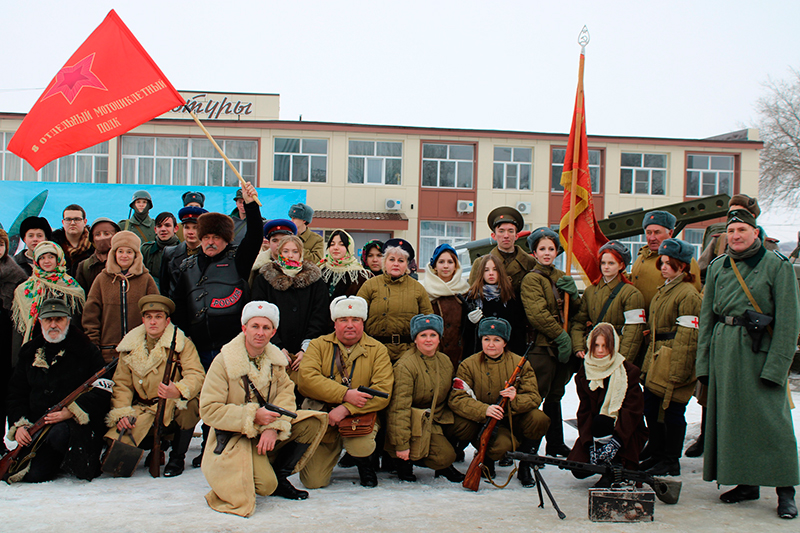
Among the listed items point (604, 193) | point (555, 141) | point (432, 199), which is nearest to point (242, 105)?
point (432, 199)

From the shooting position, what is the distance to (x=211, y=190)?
15.1 meters

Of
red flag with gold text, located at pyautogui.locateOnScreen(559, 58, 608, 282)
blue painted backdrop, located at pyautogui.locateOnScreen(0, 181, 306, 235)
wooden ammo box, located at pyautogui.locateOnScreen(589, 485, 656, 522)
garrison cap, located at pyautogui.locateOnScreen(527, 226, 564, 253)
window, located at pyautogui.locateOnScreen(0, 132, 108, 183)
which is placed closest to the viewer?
wooden ammo box, located at pyautogui.locateOnScreen(589, 485, 656, 522)

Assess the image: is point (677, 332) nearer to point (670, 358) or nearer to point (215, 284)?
point (670, 358)

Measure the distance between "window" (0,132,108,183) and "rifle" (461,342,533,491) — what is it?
84.1ft

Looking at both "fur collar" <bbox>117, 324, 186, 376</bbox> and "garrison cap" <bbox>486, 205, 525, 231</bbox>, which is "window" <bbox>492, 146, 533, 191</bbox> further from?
"fur collar" <bbox>117, 324, 186, 376</bbox>

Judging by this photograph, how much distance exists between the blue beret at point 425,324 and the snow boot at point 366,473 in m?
1.02

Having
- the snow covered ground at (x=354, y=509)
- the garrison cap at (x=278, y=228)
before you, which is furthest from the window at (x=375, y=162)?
the snow covered ground at (x=354, y=509)

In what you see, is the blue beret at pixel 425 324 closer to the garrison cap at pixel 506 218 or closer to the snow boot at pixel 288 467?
the snow boot at pixel 288 467

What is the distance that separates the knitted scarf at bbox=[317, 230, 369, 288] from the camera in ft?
18.8

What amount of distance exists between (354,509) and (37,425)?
2.47 meters

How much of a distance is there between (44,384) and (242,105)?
2339 cm

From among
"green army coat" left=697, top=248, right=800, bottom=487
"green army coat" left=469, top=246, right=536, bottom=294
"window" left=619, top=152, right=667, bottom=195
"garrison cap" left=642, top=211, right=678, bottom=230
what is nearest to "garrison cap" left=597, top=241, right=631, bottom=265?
"garrison cap" left=642, top=211, right=678, bottom=230

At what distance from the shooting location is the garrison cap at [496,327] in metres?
4.96

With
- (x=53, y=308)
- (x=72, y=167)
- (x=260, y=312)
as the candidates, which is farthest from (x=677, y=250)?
(x=72, y=167)
